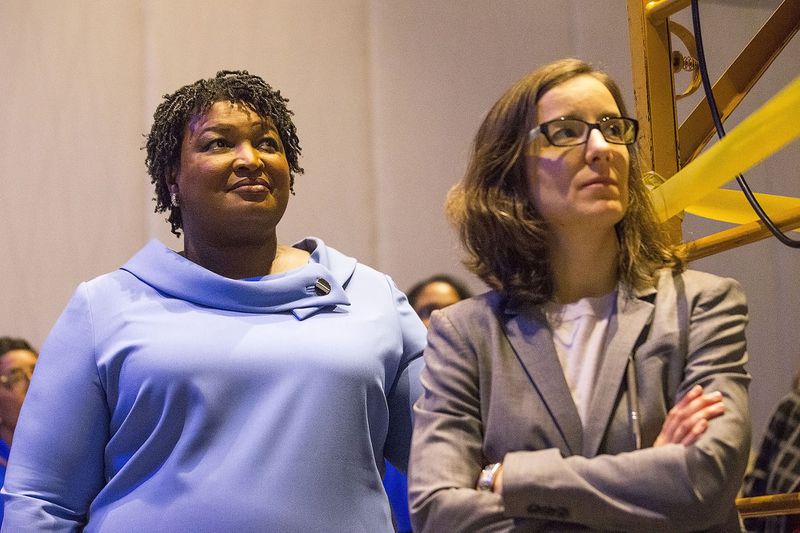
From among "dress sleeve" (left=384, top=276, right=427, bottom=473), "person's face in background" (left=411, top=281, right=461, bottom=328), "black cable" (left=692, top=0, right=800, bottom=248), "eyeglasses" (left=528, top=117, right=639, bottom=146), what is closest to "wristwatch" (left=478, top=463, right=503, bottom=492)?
"eyeglasses" (left=528, top=117, right=639, bottom=146)

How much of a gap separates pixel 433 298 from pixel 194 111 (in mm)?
1798

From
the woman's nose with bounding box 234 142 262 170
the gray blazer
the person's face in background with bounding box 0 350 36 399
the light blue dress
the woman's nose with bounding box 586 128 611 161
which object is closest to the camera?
the gray blazer

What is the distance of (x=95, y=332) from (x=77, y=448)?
9.9 inches

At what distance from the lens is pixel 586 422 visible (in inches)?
66.1

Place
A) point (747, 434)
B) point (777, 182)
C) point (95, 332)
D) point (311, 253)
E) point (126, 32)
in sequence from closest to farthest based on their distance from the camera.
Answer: point (747, 434)
point (95, 332)
point (311, 253)
point (126, 32)
point (777, 182)

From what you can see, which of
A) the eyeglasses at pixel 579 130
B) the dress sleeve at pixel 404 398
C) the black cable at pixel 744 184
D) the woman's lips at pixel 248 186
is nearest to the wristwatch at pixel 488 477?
the eyeglasses at pixel 579 130

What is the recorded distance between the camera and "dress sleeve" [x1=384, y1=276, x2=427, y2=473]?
251cm

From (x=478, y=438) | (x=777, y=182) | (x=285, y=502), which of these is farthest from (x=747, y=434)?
(x=777, y=182)

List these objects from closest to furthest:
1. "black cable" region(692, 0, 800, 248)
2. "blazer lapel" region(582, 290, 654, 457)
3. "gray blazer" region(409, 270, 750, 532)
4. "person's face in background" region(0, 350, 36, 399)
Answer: "gray blazer" region(409, 270, 750, 532) < "blazer lapel" region(582, 290, 654, 457) < "black cable" region(692, 0, 800, 248) < "person's face in background" region(0, 350, 36, 399)

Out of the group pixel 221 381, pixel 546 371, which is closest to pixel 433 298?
pixel 221 381

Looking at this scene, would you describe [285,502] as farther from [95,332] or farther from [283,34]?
[283,34]

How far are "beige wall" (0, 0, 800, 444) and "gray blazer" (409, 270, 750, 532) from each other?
2669 mm

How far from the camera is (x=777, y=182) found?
17.6 ft

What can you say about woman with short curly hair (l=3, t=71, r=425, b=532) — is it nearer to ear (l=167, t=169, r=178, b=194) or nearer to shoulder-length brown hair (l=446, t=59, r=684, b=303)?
ear (l=167, t=169, r=178, b=194)
